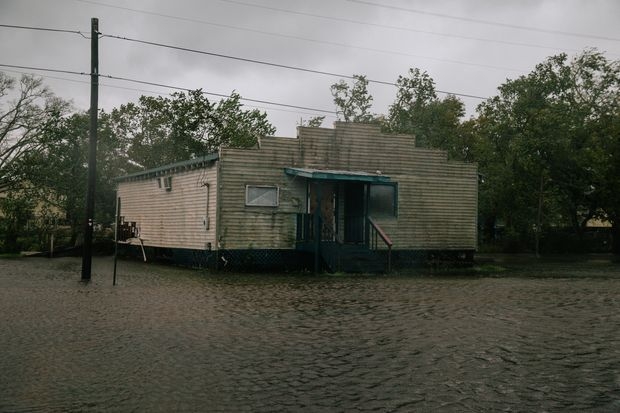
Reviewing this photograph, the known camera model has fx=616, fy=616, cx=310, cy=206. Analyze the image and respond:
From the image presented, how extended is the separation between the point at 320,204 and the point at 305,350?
15.0 meters

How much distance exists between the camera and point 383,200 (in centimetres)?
2438

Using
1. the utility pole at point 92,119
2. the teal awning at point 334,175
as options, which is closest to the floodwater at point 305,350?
the utility pole at point 92,119

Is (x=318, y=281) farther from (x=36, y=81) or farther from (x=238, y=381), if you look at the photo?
(x=36, y=81)

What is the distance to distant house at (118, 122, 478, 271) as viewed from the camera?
2180 cm

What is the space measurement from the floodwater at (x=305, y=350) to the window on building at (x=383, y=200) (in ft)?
30.5

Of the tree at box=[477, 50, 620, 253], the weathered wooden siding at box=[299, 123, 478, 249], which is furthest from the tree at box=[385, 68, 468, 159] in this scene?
the weathered wooden siding at box=[299, 123, 478, 249]

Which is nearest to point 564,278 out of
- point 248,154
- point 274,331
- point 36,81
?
point 248,154

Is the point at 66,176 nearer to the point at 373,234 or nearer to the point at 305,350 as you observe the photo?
the point at 373,234

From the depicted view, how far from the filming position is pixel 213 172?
21922 millimetres

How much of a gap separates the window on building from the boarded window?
12.9 feet

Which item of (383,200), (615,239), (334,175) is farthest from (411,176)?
(615,239)

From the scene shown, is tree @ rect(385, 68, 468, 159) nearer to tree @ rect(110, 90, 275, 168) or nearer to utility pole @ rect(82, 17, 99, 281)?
tree @ rect(110, 90, 275, 168)

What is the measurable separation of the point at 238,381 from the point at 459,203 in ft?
68.5

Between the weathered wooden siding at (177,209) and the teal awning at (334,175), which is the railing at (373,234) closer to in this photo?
the teal awning at (334,175)
